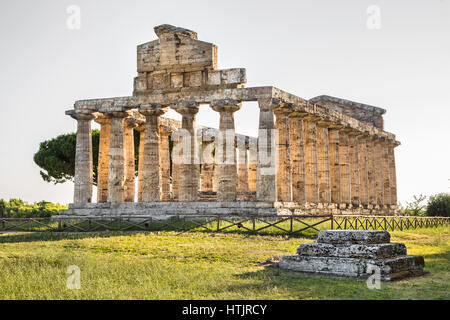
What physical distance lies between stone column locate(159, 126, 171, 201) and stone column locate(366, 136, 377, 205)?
16.3 metres

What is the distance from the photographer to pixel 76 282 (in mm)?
10328

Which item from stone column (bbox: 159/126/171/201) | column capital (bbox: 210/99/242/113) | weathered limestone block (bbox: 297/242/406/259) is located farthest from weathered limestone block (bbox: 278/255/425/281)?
stone column (bbox: 159/126/171/201)

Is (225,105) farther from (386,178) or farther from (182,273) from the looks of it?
(386,178)

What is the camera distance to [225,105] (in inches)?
1118

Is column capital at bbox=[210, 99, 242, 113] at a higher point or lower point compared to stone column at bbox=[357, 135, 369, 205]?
higher

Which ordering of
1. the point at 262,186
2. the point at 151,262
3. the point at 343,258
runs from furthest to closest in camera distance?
the point at 262,186 → the point at 151,262 → the point at 343,258

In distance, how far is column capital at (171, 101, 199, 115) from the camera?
1157 inches

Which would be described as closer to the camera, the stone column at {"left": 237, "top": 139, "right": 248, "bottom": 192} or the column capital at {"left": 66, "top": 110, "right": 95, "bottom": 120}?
the column capital at {"left": 66, "top": 110, "right": 95, "bottom": 120}

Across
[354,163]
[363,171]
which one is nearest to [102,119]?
[354,163]

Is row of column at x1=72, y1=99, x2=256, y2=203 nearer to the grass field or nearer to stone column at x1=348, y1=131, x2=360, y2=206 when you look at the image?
the grass field

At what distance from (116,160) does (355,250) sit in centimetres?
2199
